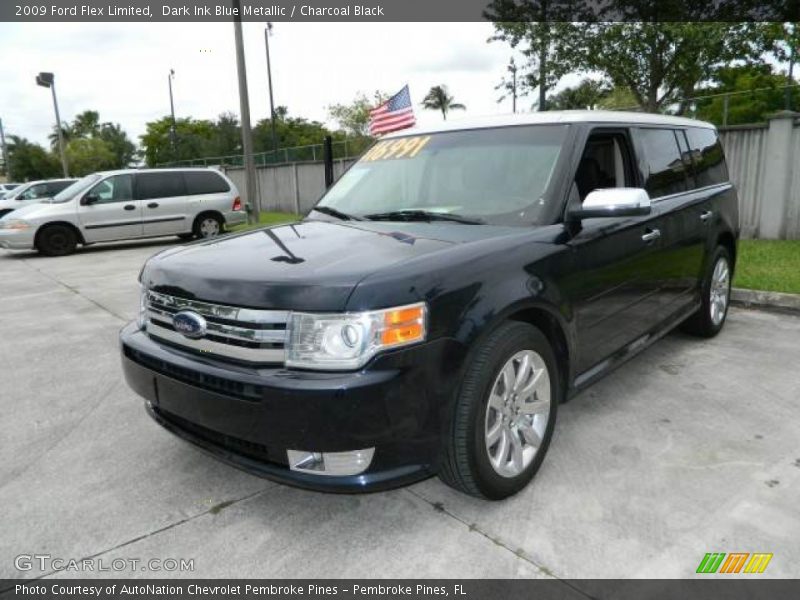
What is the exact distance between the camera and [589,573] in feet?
7.59

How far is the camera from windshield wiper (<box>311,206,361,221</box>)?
362cm

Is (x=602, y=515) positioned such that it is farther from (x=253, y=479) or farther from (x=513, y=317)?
(x=253, y=479)

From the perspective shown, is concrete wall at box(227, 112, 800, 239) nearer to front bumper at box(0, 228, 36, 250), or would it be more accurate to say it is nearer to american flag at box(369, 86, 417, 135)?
american flag at box(369, 86, 417, 135)

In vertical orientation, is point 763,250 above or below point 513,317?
below

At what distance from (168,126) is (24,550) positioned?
82210 millimetres

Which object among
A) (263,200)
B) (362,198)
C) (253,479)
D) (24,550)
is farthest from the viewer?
(263,200)

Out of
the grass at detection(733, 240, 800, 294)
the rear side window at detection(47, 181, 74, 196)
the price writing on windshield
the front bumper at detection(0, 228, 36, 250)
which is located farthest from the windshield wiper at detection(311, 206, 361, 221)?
the rear side window at detection(47, 181, 74, 196)

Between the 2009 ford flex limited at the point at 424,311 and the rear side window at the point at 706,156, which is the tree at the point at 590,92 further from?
the 2009 ford flex limited at the point at 424,311

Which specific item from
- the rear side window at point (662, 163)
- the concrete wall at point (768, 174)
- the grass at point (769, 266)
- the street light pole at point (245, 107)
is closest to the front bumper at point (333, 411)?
the rear side window at point (662, 163)

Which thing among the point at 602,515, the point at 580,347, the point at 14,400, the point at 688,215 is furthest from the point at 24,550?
the point at 688,215

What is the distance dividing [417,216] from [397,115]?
30.9 ft

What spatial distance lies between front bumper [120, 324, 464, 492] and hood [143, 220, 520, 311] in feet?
0.93

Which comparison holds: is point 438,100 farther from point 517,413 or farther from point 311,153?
point 517,413

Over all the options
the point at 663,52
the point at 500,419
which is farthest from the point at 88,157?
the point at 500,419
